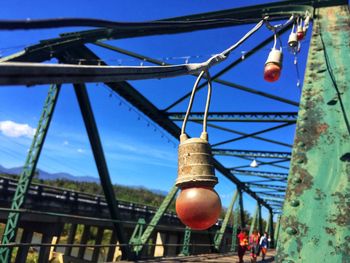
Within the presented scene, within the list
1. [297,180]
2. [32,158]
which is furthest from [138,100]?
[297,180]

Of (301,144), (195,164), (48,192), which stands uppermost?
(48,192)

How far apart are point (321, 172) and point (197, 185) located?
1.22 meters

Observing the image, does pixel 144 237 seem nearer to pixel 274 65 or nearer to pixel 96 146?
pixel 96 146

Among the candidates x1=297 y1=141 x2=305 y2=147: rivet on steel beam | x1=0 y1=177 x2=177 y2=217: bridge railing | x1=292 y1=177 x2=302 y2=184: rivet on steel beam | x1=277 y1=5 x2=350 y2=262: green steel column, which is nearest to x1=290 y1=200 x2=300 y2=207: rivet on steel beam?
x1=277 y1=5 x2=350 y2=262: green steel column


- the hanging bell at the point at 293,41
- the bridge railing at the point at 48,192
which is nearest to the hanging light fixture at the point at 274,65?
the hanging bell at the point at 293,41

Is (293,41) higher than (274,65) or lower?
higher

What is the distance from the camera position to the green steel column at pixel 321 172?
2379 mm

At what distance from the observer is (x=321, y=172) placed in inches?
104

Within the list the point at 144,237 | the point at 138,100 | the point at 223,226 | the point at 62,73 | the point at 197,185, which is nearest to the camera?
the point at 62,73

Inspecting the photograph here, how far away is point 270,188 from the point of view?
31.8 m

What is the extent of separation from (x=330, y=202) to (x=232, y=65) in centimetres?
784

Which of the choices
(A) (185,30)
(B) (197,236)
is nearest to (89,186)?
(B) (197,236)

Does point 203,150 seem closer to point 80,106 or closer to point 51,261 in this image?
point 80,106

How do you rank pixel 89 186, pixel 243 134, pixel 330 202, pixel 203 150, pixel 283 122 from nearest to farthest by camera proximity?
pixel 203 150, pixel 330 202, pixel 283 122, pixel 243 134, pixel 89 186
